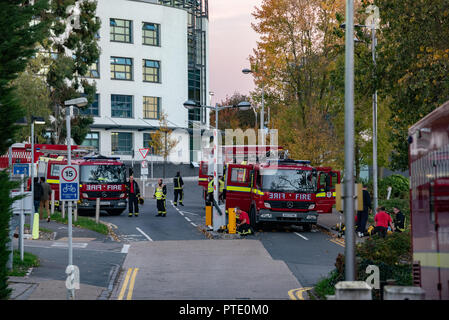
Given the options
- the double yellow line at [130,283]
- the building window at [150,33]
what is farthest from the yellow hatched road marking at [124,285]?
the building window at [150,33]

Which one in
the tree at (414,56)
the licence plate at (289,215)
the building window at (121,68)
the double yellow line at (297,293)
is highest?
the building window at (121,68)

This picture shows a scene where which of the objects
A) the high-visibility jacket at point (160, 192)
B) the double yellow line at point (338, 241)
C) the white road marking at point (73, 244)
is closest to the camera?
the white road marking at point (73, 244)

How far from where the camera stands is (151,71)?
7438 centimetres

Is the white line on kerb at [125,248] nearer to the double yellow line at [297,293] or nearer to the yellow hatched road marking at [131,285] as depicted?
the yellow hatched road marking at [131,285]

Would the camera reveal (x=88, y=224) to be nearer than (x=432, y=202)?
No

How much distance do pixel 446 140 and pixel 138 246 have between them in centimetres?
1554

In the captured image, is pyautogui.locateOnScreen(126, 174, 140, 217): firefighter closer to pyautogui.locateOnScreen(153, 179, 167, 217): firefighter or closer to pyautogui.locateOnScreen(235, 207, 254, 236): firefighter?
pyautogui.locateOnScreen(153, 179, 167, 217): firefighter

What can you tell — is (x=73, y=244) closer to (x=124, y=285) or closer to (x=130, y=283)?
(x=130, y=283)

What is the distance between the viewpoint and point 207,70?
8231cm

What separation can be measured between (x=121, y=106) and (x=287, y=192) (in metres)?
47.0

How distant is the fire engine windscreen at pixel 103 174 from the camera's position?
112ft

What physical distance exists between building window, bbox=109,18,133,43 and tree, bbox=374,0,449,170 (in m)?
51.7

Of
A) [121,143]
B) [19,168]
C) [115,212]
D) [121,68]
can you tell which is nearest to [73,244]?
[19,168]

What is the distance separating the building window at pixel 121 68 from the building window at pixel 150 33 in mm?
2949
